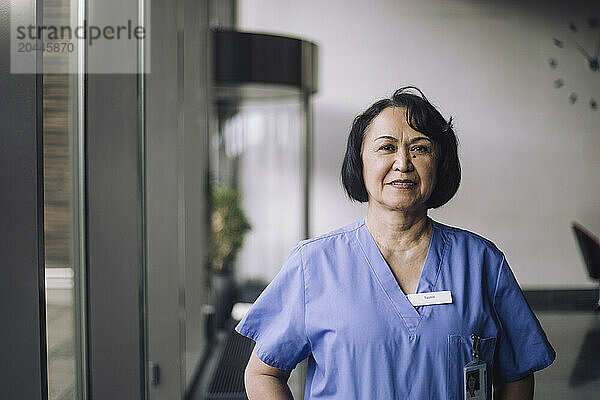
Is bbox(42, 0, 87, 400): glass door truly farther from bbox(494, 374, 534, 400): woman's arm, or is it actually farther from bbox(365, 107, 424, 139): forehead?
bbox(494, 374, 534, 400): woman's arm

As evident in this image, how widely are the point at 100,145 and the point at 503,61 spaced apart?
1.18 metres

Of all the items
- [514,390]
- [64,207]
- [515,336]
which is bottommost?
[514,390]

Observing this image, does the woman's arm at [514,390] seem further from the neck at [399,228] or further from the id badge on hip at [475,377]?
the neck at [399,228]

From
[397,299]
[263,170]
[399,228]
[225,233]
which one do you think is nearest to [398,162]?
[399,228]

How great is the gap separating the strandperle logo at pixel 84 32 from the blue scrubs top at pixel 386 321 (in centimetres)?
67

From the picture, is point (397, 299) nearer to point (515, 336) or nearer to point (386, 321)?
point (386, 321)

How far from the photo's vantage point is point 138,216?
2240 millimetres

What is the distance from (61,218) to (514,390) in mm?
1097

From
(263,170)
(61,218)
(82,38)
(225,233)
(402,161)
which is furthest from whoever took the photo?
(263,170)

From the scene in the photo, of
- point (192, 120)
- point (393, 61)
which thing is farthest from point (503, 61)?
point (192, 120)

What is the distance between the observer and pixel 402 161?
4.19 feet

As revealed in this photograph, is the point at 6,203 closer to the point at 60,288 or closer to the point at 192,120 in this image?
the point at 60,288

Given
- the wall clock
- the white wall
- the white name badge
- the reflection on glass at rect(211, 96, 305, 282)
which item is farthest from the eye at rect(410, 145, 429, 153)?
the reflection on glass at rect(211, 96, 305, 282)

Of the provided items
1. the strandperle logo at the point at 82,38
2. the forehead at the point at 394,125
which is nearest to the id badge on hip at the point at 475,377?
the forehead at the point at 394,125
